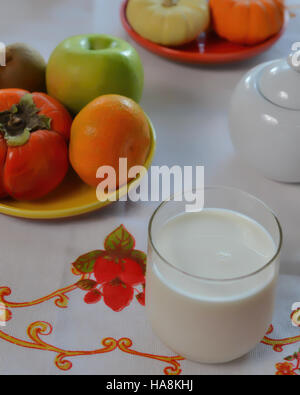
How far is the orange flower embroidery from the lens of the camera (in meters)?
0.53

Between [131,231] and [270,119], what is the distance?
22 centimetres

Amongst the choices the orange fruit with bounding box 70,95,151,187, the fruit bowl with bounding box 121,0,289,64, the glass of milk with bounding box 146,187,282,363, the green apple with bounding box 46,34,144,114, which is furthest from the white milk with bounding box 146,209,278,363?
the fruit bowl with bounding box 121,0,289,64

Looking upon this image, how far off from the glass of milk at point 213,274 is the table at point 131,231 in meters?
0.05

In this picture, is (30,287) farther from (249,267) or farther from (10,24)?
(10,24)

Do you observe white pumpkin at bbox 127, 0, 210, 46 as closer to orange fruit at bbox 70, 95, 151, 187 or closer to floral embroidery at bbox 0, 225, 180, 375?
orange fruit at bbox 70, 95, 151, 187

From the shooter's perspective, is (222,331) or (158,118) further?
(158,118)

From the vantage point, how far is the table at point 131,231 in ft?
1.77

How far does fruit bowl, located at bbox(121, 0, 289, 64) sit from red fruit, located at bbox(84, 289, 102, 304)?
47 cm

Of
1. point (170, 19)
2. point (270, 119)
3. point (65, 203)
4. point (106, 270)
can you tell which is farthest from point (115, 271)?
point (170, 19)

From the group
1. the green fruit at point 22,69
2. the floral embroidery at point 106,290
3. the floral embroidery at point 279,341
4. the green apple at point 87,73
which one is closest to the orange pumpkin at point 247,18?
the green apple at point 87,73

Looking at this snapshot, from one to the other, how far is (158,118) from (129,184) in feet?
0.63

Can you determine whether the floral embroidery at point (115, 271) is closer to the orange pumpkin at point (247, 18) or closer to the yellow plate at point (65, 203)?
the yellow plate at point (65, 203)

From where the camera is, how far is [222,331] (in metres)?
0.48
